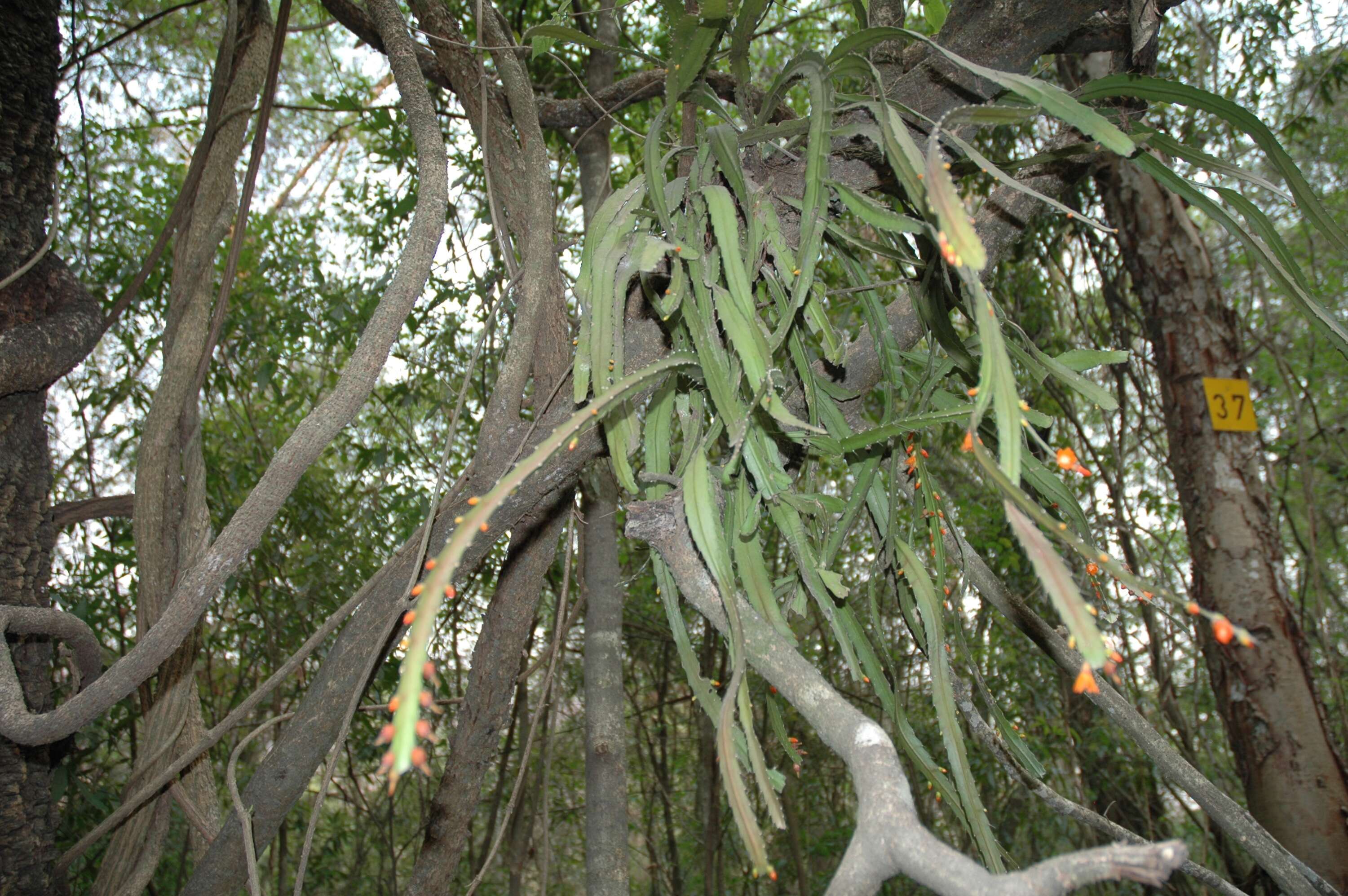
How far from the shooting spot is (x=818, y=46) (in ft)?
Answer: 7.93

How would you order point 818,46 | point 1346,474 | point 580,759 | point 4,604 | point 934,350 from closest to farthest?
point 934,350 < point 4,604 < point 818,46 < point 1346,474 < point 580,759

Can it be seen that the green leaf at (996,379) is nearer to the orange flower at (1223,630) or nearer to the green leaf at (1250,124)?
the orange flower at (1223,630)

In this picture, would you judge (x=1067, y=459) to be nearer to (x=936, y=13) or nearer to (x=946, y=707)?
(x=946, y=707)

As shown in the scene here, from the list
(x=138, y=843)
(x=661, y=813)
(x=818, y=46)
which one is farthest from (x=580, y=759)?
(x=818, y=46)

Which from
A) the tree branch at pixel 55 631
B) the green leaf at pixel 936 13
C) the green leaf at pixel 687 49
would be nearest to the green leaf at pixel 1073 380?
the green leaf at pixel 687 49

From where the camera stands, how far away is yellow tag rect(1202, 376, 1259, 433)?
1.64 meters

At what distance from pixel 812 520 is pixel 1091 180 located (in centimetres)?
180

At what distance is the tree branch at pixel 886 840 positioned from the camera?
0.26 metres

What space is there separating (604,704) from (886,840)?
2.49 ft

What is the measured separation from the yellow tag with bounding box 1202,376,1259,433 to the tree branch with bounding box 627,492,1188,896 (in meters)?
1.59

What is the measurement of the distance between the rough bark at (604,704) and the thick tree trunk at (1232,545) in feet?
3.97

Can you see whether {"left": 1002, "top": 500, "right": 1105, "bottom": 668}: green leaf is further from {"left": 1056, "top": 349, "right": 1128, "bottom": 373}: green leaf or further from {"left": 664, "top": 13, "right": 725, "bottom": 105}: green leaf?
{"left": 664, "top": 13, "right": 725, "bottom": 105}: green leaf

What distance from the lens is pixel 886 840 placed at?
0.99 ft

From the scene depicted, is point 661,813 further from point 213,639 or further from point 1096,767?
point 213,639
